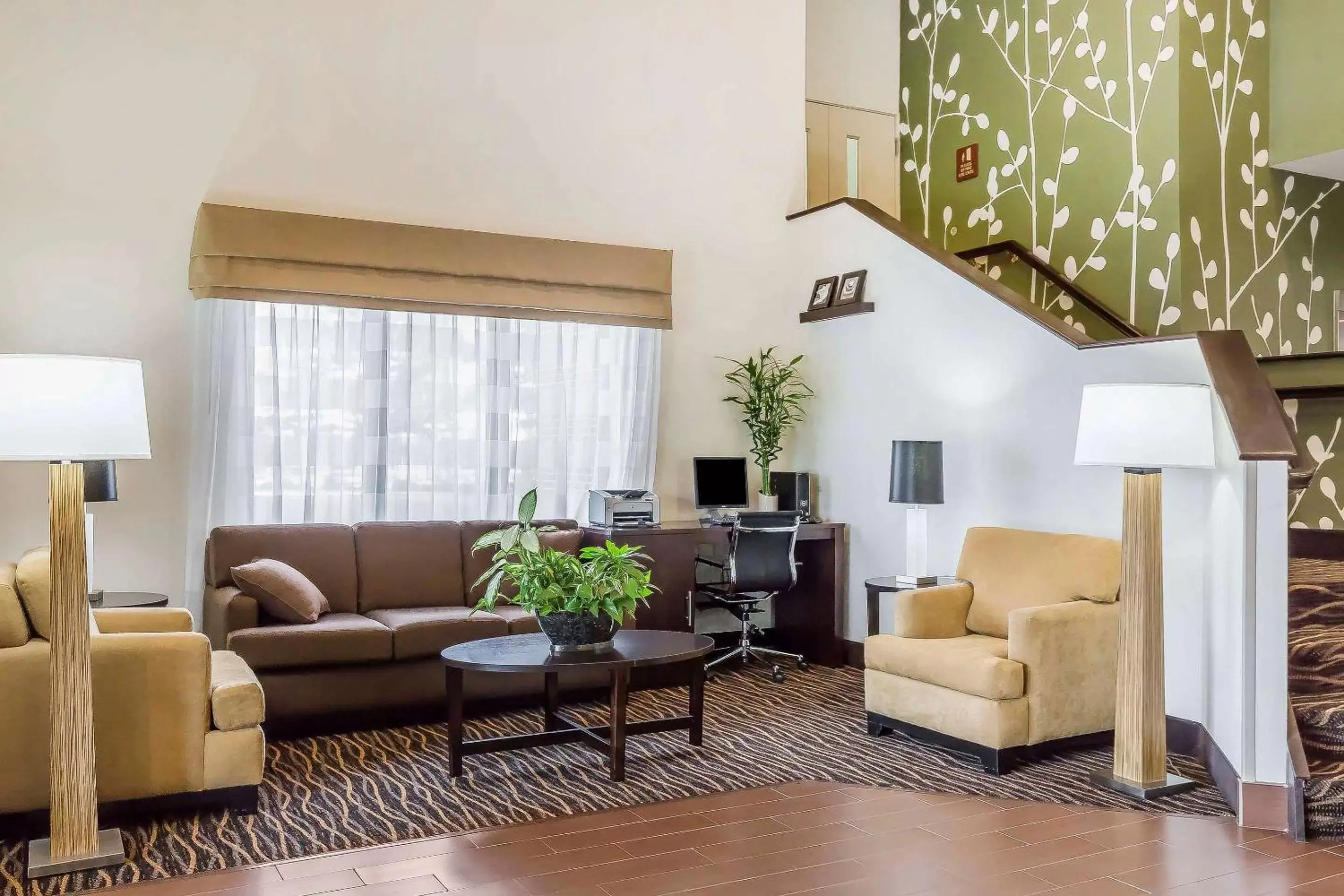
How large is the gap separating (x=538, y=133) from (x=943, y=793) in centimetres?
437

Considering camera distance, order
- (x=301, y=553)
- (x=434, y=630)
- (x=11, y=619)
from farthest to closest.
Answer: (x=301, y=553) → (x=434, y=630) → (x=11, y=619)

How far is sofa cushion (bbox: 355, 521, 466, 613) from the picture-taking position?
5.71m

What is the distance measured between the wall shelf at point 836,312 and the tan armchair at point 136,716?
403 cm

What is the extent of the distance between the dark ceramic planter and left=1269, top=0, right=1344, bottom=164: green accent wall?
17.9 ft

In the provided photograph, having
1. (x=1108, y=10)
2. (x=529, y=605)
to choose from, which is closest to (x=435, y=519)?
(x=529, y=605)

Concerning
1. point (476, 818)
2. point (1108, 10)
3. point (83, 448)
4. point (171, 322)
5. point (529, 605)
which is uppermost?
point (1108, 10)

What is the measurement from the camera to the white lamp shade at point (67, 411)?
10.6 feet

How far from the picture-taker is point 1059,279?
7.10m

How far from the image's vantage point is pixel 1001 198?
25.4ft

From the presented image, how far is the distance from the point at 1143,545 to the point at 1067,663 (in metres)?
0.68

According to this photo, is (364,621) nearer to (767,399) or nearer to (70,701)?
(70,701)

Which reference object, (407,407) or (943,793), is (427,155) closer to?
(407,407)

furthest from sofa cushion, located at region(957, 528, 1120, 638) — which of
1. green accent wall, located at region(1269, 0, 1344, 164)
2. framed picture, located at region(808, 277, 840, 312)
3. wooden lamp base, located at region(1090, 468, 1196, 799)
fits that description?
green accent wall, located at region(1269, 0, 1344, 164)

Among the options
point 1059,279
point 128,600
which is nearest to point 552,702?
point 128,600
